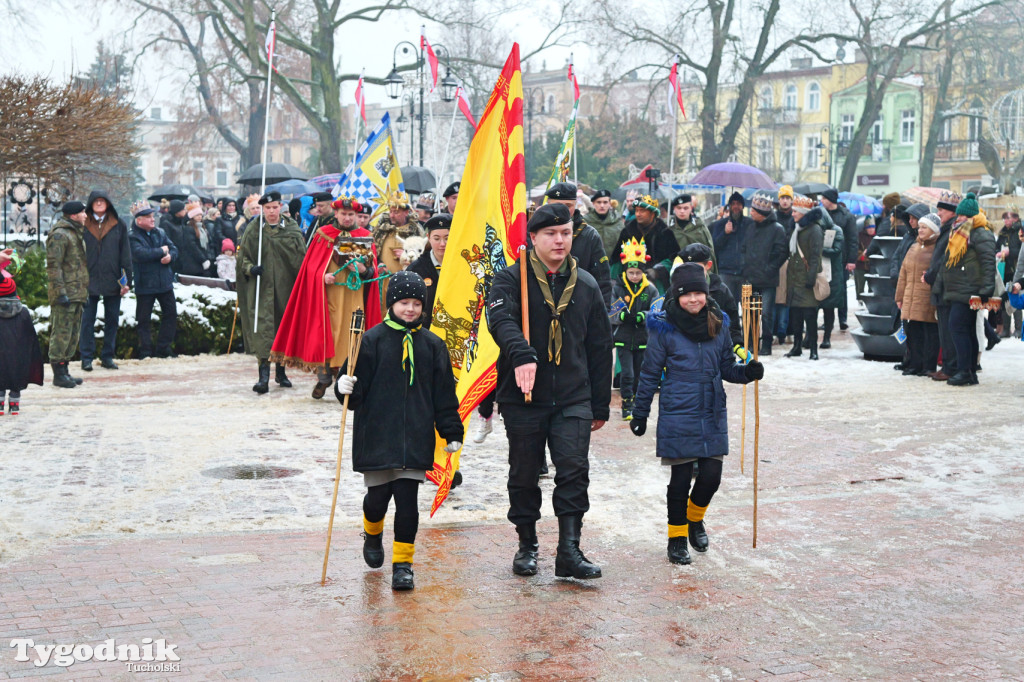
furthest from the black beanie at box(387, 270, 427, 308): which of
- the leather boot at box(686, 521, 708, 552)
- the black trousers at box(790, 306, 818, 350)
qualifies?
the black trousers at box(790, 306, 818, 350)

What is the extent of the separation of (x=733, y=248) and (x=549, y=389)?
10.3 m

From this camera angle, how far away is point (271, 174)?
2295 cm

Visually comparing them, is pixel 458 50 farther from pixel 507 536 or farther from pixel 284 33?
pixel 507 536

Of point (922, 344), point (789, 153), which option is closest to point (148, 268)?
point (922, 344)

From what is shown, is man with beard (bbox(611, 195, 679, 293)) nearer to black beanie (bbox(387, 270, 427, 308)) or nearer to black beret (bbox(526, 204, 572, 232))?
black beret (bbox(526, 204, 572, 232))

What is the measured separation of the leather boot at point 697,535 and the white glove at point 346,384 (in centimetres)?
201

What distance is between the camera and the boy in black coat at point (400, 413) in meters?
6.06

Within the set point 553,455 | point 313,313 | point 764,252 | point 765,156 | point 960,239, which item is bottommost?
point 553,455

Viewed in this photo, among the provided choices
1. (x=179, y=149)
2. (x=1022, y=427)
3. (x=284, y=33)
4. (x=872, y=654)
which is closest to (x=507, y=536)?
(x=872, y=654)

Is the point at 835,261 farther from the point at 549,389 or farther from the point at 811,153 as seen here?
the point at 811,153

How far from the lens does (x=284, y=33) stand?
38.0 m

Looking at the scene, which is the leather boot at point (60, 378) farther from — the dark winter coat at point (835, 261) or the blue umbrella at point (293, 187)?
the blue umbrella at point (293, 187)

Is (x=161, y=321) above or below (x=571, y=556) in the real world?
above

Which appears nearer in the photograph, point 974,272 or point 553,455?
point 553,455
